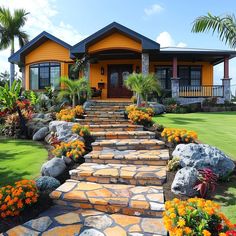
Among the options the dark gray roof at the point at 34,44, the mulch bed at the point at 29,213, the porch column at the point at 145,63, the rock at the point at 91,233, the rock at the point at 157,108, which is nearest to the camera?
the rock at the point at 91,233

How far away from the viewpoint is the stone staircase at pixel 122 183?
4340mm

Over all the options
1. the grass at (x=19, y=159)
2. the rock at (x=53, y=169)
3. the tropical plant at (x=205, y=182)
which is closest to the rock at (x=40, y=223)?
the rock at (x=53, y=169)

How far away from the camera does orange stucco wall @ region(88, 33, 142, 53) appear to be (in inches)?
680

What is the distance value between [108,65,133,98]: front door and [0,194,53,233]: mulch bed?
52.3 ft

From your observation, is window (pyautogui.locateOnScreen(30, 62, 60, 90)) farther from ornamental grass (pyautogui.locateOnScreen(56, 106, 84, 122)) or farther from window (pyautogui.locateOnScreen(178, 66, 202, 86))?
window (pyautogui.locateOnScreen(178, 66, 202, 86))

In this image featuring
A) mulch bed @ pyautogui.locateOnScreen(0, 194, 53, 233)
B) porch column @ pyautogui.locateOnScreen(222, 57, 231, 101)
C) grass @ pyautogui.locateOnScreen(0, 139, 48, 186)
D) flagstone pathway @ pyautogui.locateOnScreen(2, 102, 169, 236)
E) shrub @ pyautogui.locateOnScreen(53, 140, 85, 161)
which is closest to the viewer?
flagstone pathway @ pyautogui.locateOnScreen(2, 102, 169, 236)

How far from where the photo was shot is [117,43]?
57.1 ft

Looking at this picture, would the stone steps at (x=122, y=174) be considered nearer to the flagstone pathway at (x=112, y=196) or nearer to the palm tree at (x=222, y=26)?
the flagstone pathway at (x=112, y=196)

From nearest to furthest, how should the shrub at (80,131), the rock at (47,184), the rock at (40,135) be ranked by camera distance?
the rock at (47,184) < the shrub at (80,131) < the rock at (40,135)

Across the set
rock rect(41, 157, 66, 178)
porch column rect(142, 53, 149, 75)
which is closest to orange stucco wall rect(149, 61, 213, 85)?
porch column rect(142, 53, 149, 75)

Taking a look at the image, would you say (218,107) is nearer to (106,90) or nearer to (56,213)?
(106,90)

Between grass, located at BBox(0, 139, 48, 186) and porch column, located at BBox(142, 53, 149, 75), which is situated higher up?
porch column, located at BBox(142, 53, 149, 75)

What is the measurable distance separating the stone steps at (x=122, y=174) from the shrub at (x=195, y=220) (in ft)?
5.59

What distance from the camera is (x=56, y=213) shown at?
4.41m
